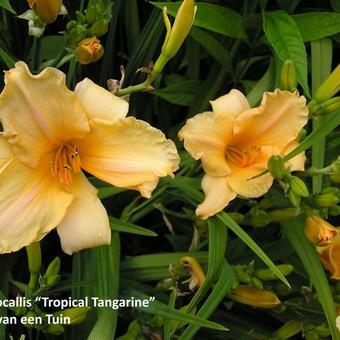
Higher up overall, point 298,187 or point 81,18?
point 81,18

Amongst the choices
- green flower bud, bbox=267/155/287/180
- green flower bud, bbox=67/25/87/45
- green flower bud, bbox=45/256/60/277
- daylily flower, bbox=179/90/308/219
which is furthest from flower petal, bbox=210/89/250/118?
green flower bud, bbox=45/256/60/277

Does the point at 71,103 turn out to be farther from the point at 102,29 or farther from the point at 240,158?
the point at 240,158

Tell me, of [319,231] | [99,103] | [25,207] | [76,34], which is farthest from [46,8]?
[319,231]

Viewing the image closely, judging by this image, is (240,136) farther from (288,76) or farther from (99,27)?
(99,27)

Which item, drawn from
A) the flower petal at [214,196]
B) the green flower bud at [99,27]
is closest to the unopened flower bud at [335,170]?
the flower petal at [214,196]

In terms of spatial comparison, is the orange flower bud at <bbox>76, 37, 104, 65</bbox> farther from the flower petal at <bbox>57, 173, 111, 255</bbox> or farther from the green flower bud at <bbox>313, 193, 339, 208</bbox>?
the green flower bud at <bbox>313, 193, 339, 208</bbox>

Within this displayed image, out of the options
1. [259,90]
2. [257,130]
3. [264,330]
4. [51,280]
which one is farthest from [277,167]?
[264,330]
